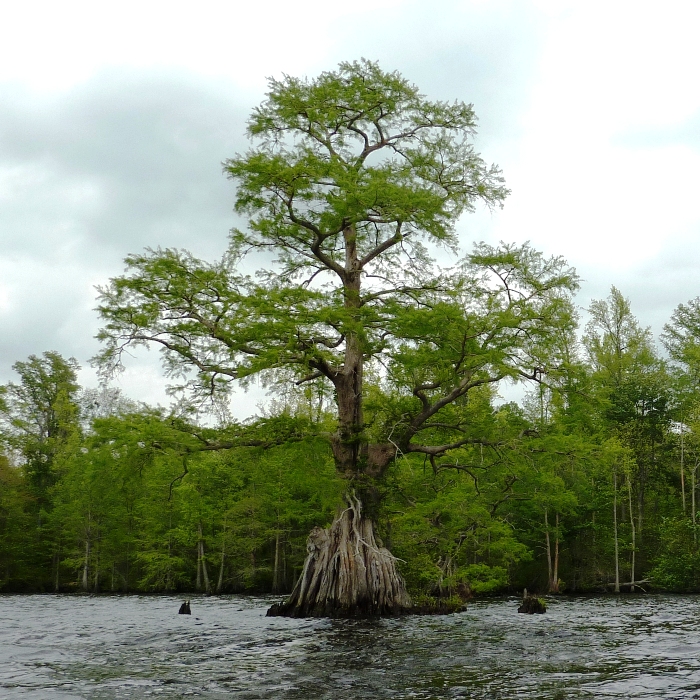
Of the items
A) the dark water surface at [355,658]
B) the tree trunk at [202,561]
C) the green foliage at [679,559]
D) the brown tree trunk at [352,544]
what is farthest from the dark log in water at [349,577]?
the tree trunk at [202,561]

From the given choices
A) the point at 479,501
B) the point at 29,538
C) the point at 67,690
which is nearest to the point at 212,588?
the point at 29,538

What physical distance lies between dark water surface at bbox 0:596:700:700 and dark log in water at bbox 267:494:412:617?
1144 millimetres

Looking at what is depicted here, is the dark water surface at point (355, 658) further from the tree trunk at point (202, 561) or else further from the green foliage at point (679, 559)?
the tree trunk at point (202, 561)

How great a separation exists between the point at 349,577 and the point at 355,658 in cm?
917

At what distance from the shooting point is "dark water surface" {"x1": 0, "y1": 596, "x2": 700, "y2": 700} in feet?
→ 35.9

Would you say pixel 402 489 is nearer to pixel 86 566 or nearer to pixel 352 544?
pixel 352 544

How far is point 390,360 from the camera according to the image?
2684 centimetres

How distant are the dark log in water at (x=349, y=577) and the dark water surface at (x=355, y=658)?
1.14 metres

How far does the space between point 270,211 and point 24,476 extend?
41.3m

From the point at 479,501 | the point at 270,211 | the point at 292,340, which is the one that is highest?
the point at 270,211

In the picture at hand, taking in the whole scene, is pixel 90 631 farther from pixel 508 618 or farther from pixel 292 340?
pixel 508 618

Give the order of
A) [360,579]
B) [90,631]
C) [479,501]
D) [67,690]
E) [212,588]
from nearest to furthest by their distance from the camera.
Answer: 1. [67,690]
2. [90,631]
3. [360,579]
4. [479,501]
5. [212,588]

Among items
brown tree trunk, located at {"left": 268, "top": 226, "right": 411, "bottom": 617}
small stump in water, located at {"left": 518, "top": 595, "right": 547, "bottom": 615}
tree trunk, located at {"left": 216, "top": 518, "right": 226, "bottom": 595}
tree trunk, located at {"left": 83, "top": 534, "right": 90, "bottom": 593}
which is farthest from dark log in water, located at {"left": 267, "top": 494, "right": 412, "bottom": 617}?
tree trunk, located at {"left": 83, "top": 534, "right": 90, "bottom": 593}

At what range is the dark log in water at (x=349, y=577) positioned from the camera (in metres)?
23.2
